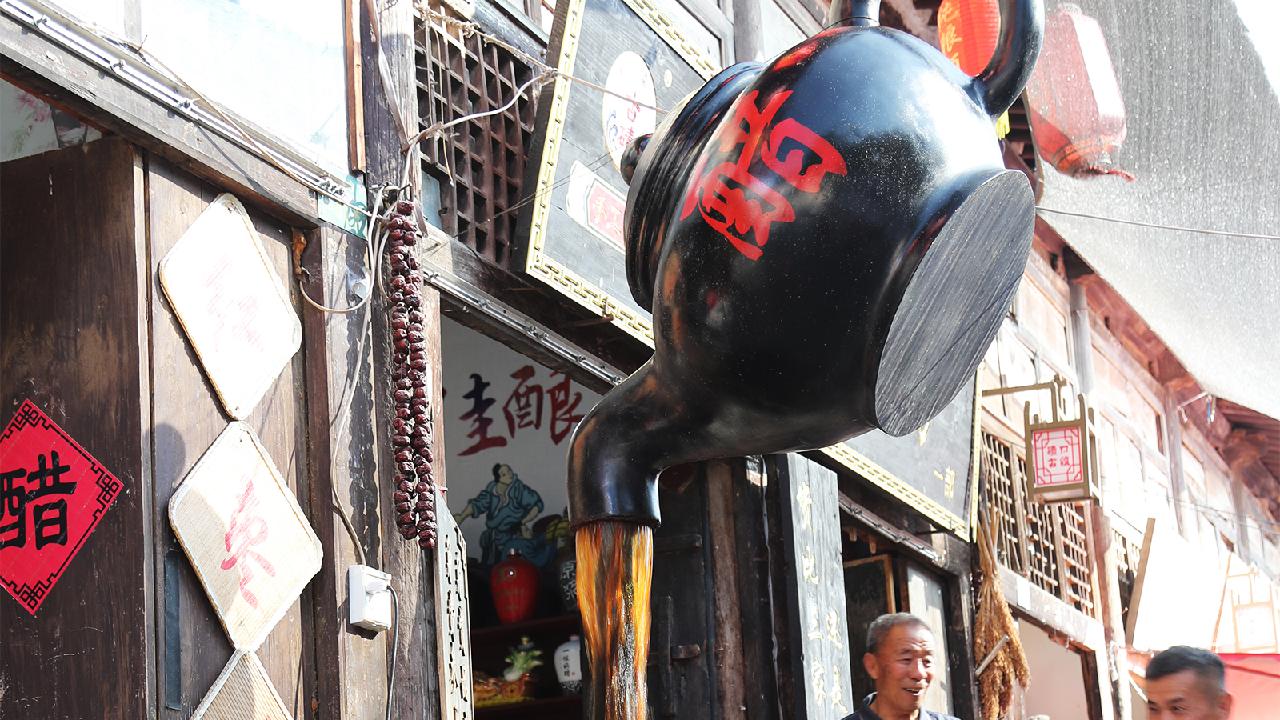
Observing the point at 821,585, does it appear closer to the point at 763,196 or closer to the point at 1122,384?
the point at 763,196

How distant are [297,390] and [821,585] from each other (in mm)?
2633

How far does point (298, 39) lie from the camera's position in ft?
14.7

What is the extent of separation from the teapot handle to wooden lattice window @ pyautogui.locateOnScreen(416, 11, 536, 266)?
180 cm

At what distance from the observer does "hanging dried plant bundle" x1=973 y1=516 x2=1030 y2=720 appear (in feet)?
26.9

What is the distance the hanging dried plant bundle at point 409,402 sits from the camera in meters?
4.50

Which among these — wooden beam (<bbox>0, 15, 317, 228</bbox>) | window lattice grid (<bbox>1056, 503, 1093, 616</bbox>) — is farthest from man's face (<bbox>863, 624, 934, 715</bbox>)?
window lattice grid (<bbox>1056, 503, 1093, 616</bbox>)

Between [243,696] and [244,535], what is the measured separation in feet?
1.27

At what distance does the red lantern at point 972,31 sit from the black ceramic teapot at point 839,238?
4533mm

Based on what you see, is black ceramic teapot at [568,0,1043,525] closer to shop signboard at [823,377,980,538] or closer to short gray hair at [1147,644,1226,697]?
short gray hair at [1147,644,1226,697]

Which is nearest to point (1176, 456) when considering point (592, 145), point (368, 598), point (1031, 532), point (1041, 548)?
point (1041, 548)

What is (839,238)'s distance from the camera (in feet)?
11.8

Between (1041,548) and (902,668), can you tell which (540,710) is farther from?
(1041,548)

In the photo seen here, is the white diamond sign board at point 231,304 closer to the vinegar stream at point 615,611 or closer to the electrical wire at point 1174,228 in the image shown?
the vinegar stream at point 615,611

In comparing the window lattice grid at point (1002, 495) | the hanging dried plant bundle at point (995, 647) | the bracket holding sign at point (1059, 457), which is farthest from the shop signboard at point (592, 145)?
the bracket holding sign at point (1059, 457)
